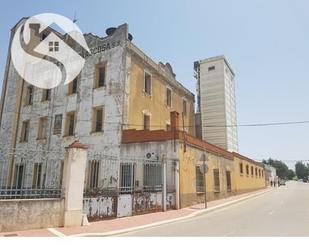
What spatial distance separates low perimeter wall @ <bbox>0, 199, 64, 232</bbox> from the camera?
863 centimetres

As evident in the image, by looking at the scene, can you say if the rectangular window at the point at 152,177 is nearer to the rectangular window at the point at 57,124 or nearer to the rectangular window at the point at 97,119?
the rectangular window at the point at 97,119

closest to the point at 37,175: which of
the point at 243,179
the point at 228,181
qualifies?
the point at 228,181

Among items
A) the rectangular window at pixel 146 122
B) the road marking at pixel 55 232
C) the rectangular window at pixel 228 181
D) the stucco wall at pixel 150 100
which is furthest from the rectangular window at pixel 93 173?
the rectangular window at pixel 228 181

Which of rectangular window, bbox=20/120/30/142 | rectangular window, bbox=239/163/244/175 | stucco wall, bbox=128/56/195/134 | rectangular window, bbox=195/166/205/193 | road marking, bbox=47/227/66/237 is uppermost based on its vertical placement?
stucco wall, bbox=128/56/195/134

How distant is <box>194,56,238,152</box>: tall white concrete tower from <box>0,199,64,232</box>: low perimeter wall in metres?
22.5

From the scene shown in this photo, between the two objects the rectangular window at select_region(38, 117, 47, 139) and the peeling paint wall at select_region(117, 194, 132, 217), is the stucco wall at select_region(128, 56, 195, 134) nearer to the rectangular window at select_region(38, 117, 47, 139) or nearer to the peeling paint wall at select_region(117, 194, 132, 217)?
the peeling paint wall at select_region(117, 194, 132, 217)

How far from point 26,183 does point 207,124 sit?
17.5 meters

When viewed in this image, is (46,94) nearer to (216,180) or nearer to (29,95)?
(29,95)

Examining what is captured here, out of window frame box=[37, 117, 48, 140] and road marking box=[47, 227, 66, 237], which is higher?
window frame box=[37, 117, 48, 140]

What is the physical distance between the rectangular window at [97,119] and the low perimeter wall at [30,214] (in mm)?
11389

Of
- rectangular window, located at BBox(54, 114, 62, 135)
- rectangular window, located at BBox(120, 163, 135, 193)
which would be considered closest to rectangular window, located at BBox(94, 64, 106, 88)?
rectangular window, located at BBox(54, 114, 62, 135)

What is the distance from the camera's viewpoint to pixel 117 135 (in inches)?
771

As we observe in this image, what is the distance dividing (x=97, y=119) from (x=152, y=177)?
273 inches
